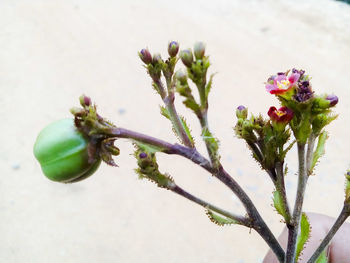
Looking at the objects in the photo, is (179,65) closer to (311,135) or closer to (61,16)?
(61,16)

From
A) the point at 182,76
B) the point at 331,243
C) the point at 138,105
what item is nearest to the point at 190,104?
the point at 182,76

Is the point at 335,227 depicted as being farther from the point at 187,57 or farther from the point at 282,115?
the point at 187,57

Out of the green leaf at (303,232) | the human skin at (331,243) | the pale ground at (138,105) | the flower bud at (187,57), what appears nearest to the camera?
the flower bud at (187,57)

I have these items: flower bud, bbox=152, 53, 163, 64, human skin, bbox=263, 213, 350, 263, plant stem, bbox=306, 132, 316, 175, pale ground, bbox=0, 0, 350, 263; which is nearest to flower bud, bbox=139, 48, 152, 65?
flower bud, bbox=152, 53, 163, 64

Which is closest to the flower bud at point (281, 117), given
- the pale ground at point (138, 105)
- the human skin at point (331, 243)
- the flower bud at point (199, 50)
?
the flower bud at point (199, 50)

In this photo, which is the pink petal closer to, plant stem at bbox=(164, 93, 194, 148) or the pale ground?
plant stem at bbox=(164, 93, 194, 148)

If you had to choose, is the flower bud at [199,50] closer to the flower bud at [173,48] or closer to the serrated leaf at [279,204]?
the flower bud at [173,48]
